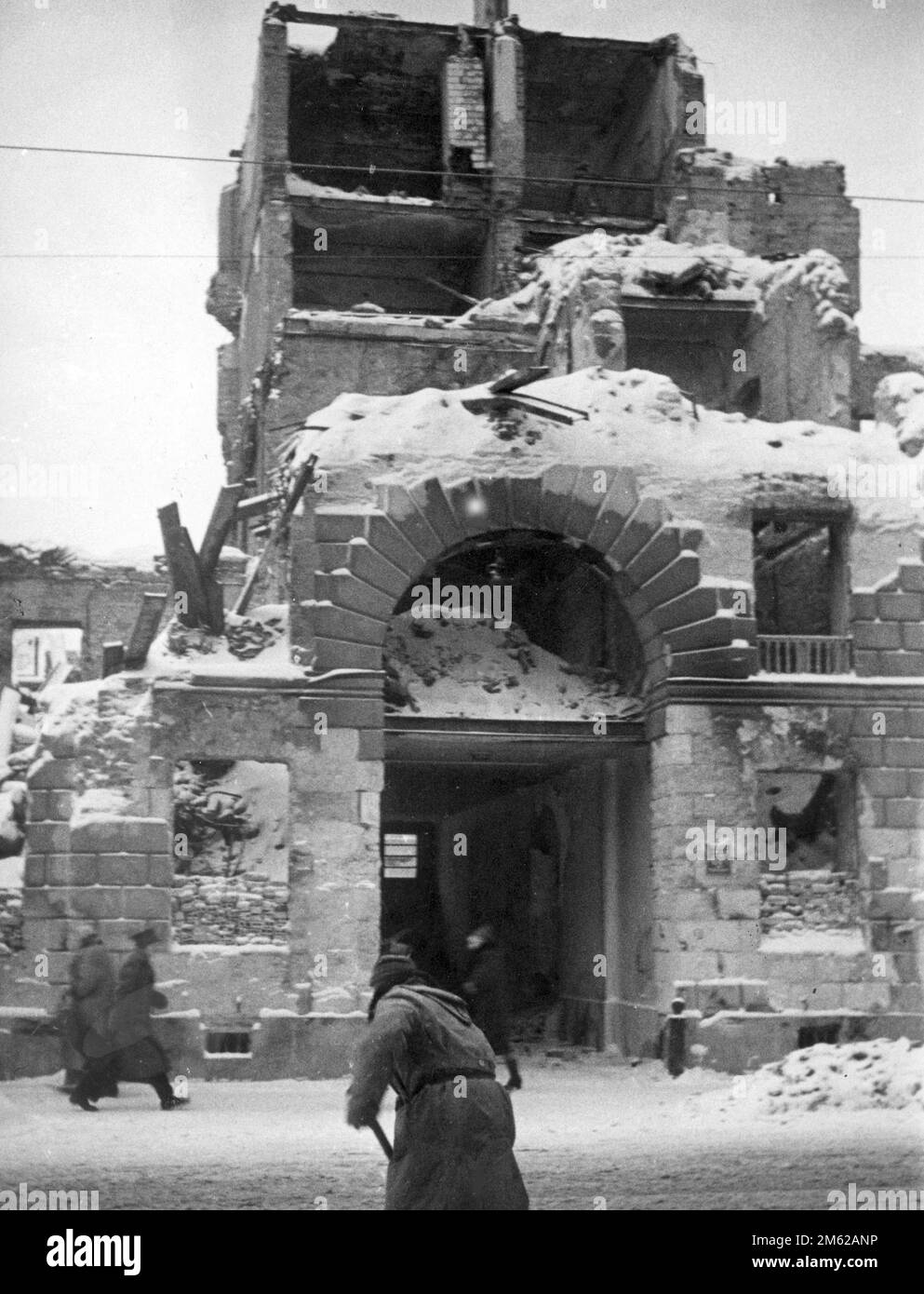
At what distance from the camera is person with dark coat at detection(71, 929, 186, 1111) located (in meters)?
13.9

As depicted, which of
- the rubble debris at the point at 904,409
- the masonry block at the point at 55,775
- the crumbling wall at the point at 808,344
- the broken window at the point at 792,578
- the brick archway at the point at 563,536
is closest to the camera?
the masonry block at the point at 55,775

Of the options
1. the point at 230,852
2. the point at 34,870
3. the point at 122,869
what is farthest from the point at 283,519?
the point at 34,870

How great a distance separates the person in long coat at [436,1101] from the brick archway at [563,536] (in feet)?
29.7

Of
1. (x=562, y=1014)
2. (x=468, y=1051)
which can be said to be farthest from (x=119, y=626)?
(x=468, y=1051)

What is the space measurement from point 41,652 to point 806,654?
1215 centimetres

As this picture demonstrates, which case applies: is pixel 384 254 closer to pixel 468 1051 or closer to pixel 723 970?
pixel 723 970

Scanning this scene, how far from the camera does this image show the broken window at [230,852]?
1587cm

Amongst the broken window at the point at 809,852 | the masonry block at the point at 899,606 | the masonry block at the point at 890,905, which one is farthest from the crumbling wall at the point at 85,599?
the masonry block at the point at 890,905

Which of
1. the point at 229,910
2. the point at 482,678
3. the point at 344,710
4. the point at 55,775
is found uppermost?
the point at 482,678

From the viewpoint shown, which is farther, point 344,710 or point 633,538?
point 633,538

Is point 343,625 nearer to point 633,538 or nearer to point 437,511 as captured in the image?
point 437,511

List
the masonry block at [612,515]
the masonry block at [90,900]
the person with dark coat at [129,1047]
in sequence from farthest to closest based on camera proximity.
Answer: the masonry block at [612,515]
the masonry block at [90,900]
the person with dark coat at [129,1047]

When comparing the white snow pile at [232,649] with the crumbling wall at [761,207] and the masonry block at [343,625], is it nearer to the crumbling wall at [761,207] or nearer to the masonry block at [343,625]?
the masonry block at [343,625]

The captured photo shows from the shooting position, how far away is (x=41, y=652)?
24.3 meters
